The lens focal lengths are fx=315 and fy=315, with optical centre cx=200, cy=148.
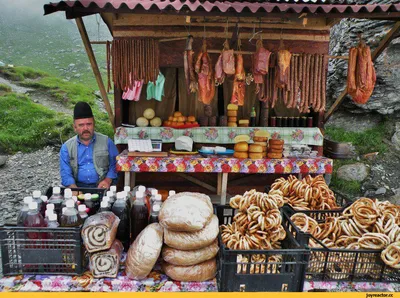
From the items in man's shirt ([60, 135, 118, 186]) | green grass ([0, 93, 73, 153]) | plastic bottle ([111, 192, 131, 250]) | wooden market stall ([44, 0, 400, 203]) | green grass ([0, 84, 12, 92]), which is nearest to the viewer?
plastic bottle ([111, 192, 131, 250])

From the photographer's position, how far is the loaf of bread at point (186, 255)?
201 cm

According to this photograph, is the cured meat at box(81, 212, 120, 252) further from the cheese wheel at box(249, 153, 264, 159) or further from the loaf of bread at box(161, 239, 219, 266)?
the cheese wheel at box(249, 153, 264, 159)

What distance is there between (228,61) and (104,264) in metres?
3.14

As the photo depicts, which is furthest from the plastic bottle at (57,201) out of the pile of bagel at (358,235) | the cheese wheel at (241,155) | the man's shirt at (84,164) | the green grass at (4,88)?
the green grass at (4,88)

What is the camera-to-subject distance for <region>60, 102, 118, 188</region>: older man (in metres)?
4.06

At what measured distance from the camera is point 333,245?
2346mm

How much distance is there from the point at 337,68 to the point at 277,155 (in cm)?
654

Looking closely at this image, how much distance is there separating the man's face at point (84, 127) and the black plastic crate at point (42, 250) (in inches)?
87.5

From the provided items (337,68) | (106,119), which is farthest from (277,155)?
(106,119)

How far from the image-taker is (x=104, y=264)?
202cm

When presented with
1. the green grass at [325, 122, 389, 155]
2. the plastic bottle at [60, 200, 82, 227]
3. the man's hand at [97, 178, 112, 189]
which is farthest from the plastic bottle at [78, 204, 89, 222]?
the green grass at [325, 122, 389, 155]

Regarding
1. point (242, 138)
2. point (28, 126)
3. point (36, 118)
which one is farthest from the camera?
point (36, 118)

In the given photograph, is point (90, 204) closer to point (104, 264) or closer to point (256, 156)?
point (104, 264)

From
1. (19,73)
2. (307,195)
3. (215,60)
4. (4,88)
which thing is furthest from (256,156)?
(19,73)
